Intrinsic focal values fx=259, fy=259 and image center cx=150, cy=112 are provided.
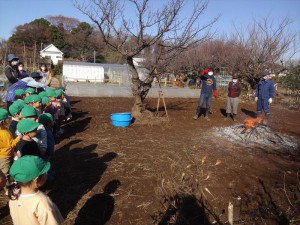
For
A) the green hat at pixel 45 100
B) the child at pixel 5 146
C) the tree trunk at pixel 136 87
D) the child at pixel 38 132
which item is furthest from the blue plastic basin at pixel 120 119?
the child at pixel 5 146

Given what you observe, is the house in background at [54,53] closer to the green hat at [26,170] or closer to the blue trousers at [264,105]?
the blue trousers at [264,105]

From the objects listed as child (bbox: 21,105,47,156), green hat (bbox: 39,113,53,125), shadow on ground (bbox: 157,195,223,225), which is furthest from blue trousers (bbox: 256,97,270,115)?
child (bbox: 21,105,47,156)

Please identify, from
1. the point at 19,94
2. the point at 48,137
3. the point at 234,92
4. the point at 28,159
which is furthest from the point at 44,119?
the point at 234,92

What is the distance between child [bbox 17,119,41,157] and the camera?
3.06 meters

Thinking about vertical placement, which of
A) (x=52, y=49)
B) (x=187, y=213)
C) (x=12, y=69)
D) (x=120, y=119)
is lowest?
(x=187, y=213)

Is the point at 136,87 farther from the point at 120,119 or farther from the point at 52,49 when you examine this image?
the point at 52,49

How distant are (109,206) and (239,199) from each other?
1.88 m

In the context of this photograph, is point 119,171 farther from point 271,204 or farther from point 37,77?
point 37,77

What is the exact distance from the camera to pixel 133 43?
8352 mm

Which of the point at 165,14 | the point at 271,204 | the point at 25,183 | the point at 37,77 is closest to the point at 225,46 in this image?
the point at 165,14

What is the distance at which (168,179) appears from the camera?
434cm

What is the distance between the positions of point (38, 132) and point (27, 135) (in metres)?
0.48

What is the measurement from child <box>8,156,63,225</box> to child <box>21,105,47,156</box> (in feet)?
5.35

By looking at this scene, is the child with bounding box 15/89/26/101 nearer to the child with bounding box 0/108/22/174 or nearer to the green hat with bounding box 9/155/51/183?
the child with bounding box 0/108/22/174
